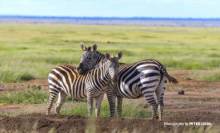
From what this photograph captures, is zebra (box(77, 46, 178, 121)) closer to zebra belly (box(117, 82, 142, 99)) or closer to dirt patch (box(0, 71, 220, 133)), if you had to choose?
zebra belly (box(117, 82, 142, 99))

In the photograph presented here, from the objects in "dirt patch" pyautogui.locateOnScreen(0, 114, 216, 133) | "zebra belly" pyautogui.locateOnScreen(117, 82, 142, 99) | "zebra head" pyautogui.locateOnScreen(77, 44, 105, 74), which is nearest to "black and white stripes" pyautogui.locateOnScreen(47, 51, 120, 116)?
"zebra head" pyautogui.locateOnScreen(77, 44, 105, 74)

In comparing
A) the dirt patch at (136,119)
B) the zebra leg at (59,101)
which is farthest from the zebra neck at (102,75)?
the zebra leg at (59,101)

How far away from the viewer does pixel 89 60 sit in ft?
47.0

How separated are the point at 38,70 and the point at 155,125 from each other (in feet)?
55.4

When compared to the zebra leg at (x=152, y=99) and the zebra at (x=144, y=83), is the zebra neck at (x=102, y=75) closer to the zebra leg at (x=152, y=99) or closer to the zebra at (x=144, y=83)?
the zebra at (x=144, y=83)

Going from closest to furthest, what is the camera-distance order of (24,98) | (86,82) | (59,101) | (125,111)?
(86,82) → (59,101) → (125,111) → (24,98)

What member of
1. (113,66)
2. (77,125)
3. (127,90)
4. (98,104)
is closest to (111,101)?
(98,104)

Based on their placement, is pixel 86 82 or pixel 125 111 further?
pixel 125 111

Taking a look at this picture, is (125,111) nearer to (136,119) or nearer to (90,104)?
(90,104)

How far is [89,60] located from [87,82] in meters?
0.67

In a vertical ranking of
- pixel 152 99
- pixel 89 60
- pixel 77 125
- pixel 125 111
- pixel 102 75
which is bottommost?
pixel 77 125

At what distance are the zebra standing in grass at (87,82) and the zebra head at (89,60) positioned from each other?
0.07 meters

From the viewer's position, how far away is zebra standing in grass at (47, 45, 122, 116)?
13.5m

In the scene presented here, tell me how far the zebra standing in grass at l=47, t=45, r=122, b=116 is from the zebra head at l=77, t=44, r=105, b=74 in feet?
0.22
